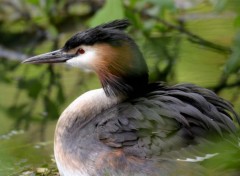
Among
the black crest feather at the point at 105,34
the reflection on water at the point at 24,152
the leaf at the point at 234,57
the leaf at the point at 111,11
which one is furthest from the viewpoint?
the leaf at the point at 111,11

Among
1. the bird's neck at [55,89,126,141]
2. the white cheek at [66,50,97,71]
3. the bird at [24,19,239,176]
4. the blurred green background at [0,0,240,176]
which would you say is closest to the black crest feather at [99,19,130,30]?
the bird at [24,19,239,176]

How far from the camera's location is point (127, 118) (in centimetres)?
455

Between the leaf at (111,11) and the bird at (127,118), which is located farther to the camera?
the leaf at (111,11)

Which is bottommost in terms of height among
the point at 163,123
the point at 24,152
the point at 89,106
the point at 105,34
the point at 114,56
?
the point at 24,152

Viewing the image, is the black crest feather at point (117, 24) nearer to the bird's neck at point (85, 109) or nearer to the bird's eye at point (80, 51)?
the bird's eye at point (80, 51)

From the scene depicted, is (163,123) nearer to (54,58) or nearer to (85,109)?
(85,109)

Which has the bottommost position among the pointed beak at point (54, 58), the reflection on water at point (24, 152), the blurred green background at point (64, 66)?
the reflection on water at point (24, 152)

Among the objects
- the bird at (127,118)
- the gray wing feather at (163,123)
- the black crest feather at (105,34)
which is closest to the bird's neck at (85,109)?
the bird at (127,118)

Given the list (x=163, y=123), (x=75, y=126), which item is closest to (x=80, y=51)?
(x=75, y=126)

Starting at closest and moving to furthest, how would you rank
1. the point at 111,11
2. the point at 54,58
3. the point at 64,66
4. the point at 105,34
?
the point at 105,34 → the point at 54,58 → the point at 111,11 → the point at 64,66

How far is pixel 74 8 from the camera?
10.2 m

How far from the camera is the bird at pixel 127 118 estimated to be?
14.5 feet

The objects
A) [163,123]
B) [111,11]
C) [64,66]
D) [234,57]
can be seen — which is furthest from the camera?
[64,66]

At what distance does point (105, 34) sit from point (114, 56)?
0.16 metres
